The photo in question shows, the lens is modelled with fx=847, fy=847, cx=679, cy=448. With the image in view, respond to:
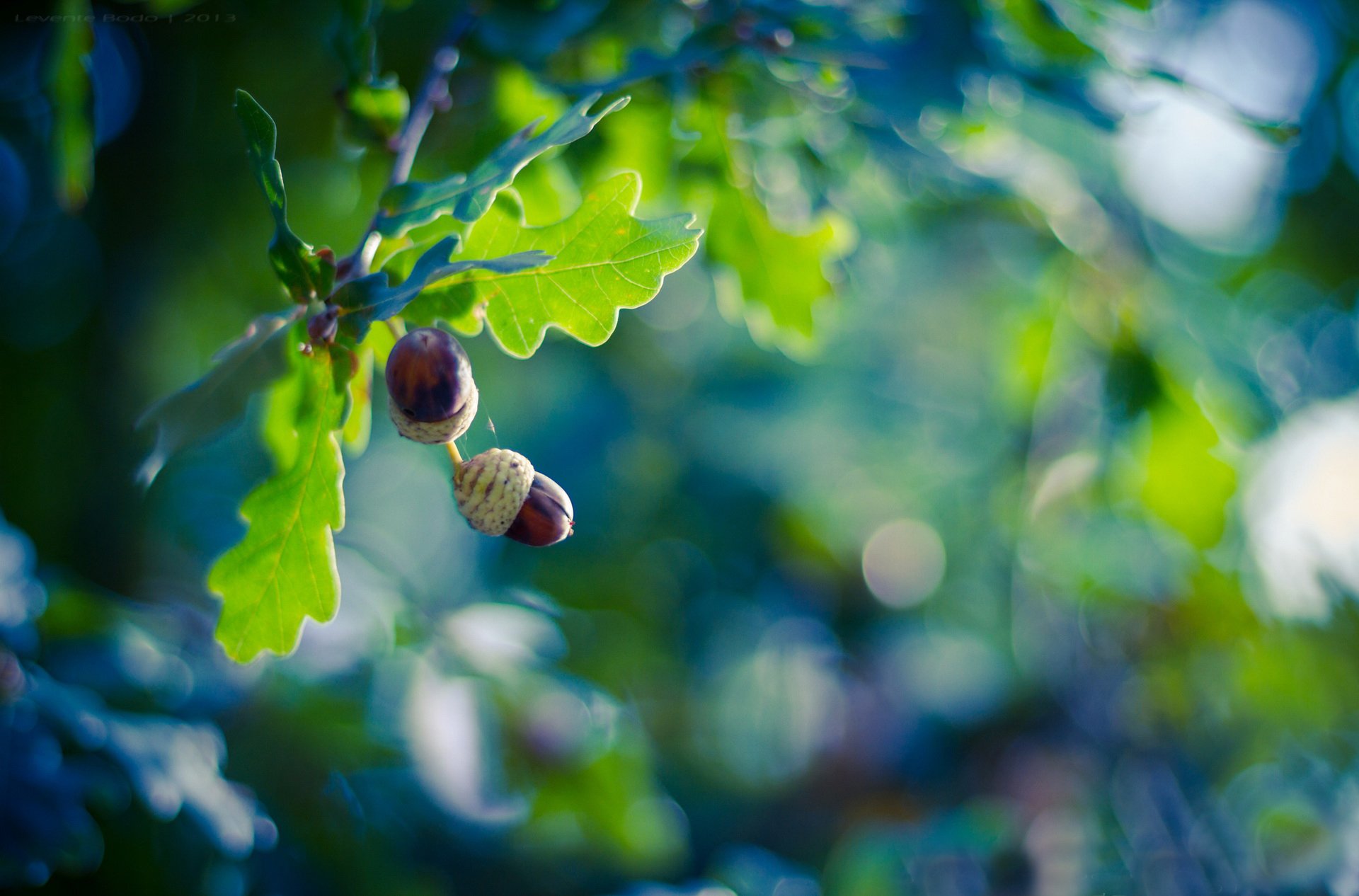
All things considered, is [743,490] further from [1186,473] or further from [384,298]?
[384,298]

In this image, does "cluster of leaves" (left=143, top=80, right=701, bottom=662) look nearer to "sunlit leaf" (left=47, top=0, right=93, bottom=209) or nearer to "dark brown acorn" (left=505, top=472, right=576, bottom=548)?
"dark brown acorn" (left=505, top=472, right=576, bottom=548)

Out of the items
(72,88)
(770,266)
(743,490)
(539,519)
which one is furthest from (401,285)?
(743,490)

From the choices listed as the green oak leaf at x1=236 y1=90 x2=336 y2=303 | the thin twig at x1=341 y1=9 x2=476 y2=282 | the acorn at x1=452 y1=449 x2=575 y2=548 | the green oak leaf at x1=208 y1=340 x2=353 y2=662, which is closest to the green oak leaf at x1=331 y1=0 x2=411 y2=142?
the thin twig at x1=341 y1=9 x2=476 y2=282

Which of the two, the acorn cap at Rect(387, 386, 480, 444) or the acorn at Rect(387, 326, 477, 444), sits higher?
the acorn at Rect(387, 326, 477, 444)

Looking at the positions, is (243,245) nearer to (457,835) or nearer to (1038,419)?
(457,835)

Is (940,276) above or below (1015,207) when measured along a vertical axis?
below

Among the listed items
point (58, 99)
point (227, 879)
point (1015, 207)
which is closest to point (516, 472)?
point (58, 99)
